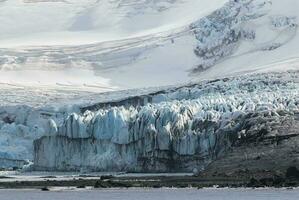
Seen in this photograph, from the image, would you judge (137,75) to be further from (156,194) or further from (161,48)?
(156,194)

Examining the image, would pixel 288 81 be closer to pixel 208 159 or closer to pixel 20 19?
pixel 208 159

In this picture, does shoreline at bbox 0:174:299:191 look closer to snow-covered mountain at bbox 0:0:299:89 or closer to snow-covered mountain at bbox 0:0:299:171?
snow-covered mountain at bbox 0:0:299:171

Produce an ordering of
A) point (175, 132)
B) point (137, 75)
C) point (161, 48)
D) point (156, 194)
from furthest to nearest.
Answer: point (161, 48)
point (137, 75)
point (175, 132)
point (156, 194)

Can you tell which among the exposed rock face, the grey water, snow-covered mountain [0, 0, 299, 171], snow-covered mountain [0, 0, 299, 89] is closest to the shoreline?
the grey water

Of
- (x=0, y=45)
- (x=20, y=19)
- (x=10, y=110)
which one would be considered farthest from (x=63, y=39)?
(x=10, y=110)

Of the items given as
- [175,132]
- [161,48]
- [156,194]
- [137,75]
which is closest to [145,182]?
[156,194]

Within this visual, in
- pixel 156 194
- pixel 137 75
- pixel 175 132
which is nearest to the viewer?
pixel 156 194

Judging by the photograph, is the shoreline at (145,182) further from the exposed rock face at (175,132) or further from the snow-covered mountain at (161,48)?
the snow-covered mountain at (161,48)
